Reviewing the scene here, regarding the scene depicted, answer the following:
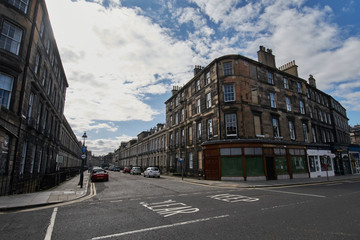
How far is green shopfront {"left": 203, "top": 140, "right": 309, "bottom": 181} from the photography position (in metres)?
20.0

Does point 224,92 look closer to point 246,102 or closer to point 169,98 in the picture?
point 246,102

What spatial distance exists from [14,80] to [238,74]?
20233 mm

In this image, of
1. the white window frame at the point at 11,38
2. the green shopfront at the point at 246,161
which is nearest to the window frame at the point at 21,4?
the white window frame at the point at 11,38

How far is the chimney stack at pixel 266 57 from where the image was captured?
83.8 feet

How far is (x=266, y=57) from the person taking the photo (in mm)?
25969

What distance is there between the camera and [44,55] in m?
16.9

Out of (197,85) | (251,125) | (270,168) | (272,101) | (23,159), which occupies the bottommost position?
(270,168)

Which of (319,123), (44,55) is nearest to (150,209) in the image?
(44,55)

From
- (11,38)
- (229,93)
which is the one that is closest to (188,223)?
(11,38)

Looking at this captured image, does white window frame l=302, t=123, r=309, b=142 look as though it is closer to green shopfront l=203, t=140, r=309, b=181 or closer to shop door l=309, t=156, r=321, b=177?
shop door l=309, t=156, r=321, b=177

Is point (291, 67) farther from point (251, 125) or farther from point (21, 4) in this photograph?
point (21, 4)

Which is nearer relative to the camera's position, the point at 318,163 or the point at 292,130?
the point at 292,130

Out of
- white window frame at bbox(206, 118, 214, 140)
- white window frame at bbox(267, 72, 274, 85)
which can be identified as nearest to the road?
white window frame at bbox(206, 118, 214, 140)

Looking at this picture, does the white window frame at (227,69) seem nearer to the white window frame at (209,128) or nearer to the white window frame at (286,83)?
the white window frame at (209,128)
